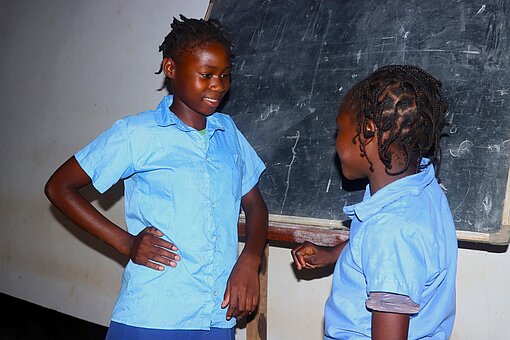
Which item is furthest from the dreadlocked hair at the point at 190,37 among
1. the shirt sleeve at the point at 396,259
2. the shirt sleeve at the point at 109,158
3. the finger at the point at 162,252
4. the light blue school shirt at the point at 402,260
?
the shirt sleeve at the point at 396,259

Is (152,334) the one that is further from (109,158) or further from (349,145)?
(349,145)

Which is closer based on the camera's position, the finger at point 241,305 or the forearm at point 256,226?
the finger at point 241,305

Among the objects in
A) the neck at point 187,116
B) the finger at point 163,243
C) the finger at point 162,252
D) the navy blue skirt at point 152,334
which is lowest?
the navy blue skirt at point 152,334

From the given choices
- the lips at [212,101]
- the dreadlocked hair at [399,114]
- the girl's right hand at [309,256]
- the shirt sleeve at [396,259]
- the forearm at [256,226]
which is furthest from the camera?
the forearm at [256,226]

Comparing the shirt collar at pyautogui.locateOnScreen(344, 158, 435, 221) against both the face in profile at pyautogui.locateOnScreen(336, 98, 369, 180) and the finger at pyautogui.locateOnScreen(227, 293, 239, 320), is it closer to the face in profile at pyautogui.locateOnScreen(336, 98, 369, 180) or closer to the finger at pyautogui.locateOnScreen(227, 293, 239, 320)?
the face in profile at pyautogui.locateOnScreen(336, 98, 369, 180)

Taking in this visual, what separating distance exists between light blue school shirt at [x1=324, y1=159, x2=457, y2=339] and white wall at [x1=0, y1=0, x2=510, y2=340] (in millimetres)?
1234

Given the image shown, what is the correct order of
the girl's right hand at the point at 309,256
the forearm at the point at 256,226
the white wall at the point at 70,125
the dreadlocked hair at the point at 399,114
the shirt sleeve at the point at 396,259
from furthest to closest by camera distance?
the white wall at the point at 70,125 < the forearm at the point at 256,226 < the girl's right hand at the point at 309,256 < the dreadlocked hair at the point at 399,114 < the shirt sleeve at the point at 396,259

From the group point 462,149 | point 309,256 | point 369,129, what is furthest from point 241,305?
point 462,149

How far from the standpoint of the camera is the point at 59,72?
383 centimetres

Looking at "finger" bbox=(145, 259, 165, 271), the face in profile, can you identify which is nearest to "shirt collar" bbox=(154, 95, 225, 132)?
"finger" bbox=(145, 259, 165, 271)

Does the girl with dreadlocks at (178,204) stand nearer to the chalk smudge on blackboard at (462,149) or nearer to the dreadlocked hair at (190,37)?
the dreadlocked hair at (190,37)

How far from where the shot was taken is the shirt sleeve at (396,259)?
1223 mm

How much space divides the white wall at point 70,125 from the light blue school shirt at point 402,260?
123cm

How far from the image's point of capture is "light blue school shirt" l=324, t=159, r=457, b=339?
48.6 inches
